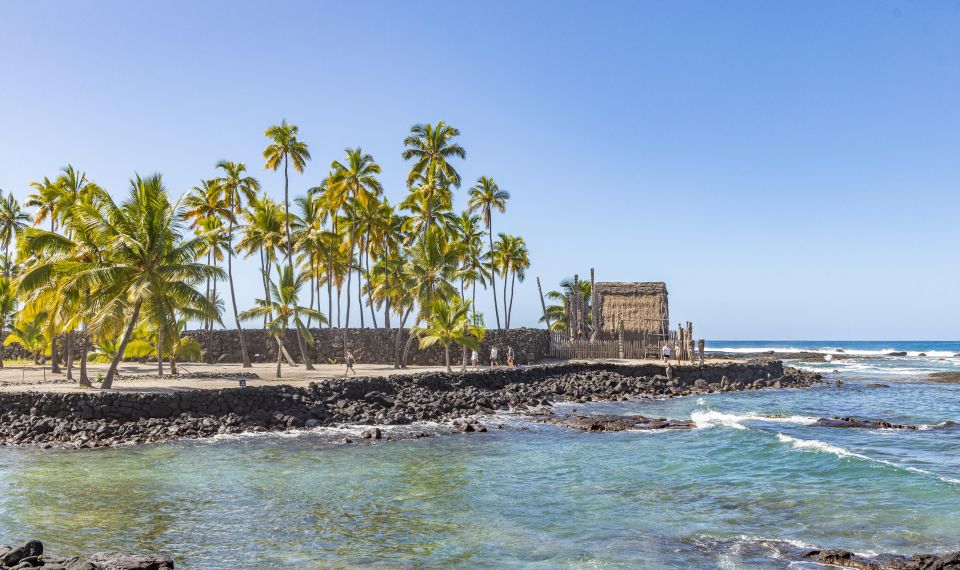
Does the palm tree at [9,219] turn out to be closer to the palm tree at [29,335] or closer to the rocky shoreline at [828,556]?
the palm tree at [29,335]

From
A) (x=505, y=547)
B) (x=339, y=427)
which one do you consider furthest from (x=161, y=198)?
(x=505, y=547)

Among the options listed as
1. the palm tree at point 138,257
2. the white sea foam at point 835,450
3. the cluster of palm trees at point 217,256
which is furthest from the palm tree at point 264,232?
the white sea foam at point 835,450

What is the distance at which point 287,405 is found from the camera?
25141 mm

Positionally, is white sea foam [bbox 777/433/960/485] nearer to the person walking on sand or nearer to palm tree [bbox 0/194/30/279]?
the person walking on sand

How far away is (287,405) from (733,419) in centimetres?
1603

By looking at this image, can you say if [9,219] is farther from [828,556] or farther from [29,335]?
[828,556]

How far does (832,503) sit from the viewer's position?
13.7 metres

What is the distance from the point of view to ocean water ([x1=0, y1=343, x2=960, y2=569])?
10.8 metres

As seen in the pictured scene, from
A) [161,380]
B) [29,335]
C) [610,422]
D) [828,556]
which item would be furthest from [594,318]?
[828,556]

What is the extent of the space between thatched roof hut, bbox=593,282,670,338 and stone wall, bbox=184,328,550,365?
7.11m

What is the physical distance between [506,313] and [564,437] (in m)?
40.9

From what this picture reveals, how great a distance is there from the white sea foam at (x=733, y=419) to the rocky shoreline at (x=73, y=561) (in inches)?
747

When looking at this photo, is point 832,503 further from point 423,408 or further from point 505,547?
point 423,408

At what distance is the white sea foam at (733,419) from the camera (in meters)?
24.6
